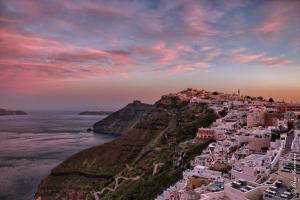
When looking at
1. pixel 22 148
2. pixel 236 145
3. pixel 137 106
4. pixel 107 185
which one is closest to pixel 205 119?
pixel 107 185

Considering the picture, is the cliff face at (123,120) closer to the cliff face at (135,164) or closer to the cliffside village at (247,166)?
the cliff face at (135,164)

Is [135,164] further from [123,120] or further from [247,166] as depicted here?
[123,120]

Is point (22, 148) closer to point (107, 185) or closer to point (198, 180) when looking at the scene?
point (107, 185)

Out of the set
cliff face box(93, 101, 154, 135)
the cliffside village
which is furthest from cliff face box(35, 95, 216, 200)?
cliff face box(93, 101, 154, 135)

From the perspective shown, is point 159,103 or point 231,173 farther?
point 159,103

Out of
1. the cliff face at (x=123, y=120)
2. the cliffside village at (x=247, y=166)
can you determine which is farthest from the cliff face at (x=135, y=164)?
the cliff face at (x=123, y=120)

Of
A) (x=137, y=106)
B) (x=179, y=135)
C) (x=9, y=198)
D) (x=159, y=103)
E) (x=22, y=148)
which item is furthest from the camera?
(x=137, y=106)

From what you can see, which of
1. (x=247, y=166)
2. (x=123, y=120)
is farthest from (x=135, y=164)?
(x=123, y=120)
